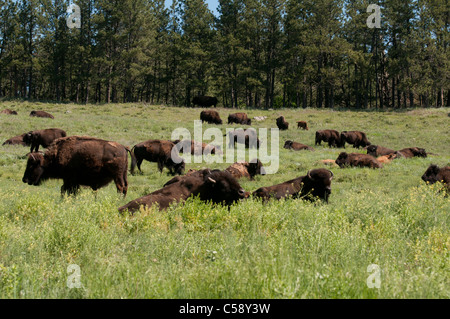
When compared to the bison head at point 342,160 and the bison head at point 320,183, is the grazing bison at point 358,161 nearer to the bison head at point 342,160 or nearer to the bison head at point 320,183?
the bison head at point 342,160

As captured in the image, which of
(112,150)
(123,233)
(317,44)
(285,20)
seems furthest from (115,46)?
(123,233)

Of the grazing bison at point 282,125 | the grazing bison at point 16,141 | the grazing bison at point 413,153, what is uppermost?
the grazing bison at point 282,125

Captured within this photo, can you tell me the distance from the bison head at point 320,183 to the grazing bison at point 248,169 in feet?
14.3

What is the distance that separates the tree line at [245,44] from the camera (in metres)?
51.4

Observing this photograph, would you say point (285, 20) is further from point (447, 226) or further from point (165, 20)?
point (447, 226)

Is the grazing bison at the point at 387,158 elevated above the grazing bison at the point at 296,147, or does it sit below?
below

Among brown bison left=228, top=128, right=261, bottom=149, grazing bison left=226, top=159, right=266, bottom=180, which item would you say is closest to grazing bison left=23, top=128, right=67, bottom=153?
grazing bison left=226, top=159, right=266, bottom=180

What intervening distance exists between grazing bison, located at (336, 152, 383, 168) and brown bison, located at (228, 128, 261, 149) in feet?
27.3

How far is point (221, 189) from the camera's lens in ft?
27.9

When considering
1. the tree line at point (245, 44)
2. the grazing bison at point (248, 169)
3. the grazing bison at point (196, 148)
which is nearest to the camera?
the grazing bison at point (248, 169)

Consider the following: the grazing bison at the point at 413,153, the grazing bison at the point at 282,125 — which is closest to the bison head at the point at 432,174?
the grazing bison at the point at 413,153

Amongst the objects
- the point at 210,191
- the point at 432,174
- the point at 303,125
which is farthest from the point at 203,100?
the point at 210,191

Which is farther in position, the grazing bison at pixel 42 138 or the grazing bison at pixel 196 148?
the grazing bison at pixel 196 148
